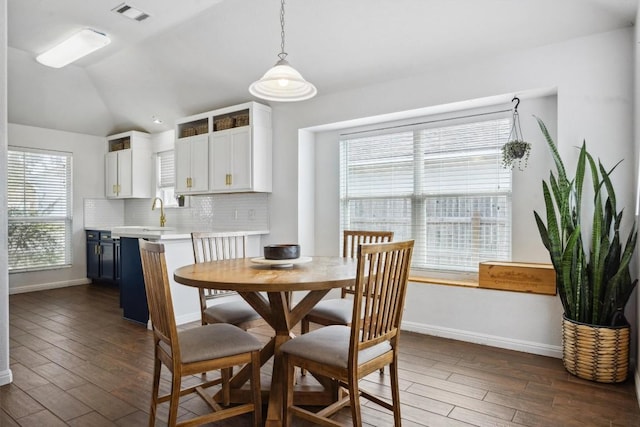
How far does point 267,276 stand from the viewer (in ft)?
6.59

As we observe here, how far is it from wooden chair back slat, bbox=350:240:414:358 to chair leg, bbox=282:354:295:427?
0.36 m

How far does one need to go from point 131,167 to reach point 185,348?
504 cm

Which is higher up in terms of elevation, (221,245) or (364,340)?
(221,245)

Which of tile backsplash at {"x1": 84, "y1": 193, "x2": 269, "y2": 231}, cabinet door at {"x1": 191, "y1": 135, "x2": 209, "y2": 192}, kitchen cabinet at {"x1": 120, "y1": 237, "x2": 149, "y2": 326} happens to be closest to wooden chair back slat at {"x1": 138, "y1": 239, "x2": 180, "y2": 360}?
kitchen cabinet at {"x1": 120, "y1": 237, "x2": 149, "y2": 326}

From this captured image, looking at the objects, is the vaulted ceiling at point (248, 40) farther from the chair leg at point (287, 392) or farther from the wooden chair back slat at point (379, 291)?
the chair leg at point (287, 392)

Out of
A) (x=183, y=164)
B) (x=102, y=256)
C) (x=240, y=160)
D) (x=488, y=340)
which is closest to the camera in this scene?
(x=488, y=340)

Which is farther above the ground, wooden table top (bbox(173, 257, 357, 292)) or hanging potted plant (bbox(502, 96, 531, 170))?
hanging potted plant (bbox(502, 96, 531, 170))

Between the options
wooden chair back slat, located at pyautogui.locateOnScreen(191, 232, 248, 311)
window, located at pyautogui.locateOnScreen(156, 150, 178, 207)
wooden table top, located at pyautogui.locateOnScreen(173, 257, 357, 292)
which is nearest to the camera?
Result: wooden table top, located at pyautogui.locateOnScreen(173, 257, 357, 292)

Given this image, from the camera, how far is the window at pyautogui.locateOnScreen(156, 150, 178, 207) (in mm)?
6087

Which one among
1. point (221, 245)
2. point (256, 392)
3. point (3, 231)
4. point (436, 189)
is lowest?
point (256, 392)

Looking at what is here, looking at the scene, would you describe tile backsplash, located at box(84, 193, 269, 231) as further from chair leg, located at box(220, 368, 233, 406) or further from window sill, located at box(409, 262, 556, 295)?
chair leg, located at box(220, 368, 233, 406)

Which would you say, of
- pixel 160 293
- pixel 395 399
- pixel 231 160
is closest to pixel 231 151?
pixel 231 160

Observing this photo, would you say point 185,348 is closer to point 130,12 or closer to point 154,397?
point 154,397

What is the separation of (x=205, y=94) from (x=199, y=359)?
3.74 m
